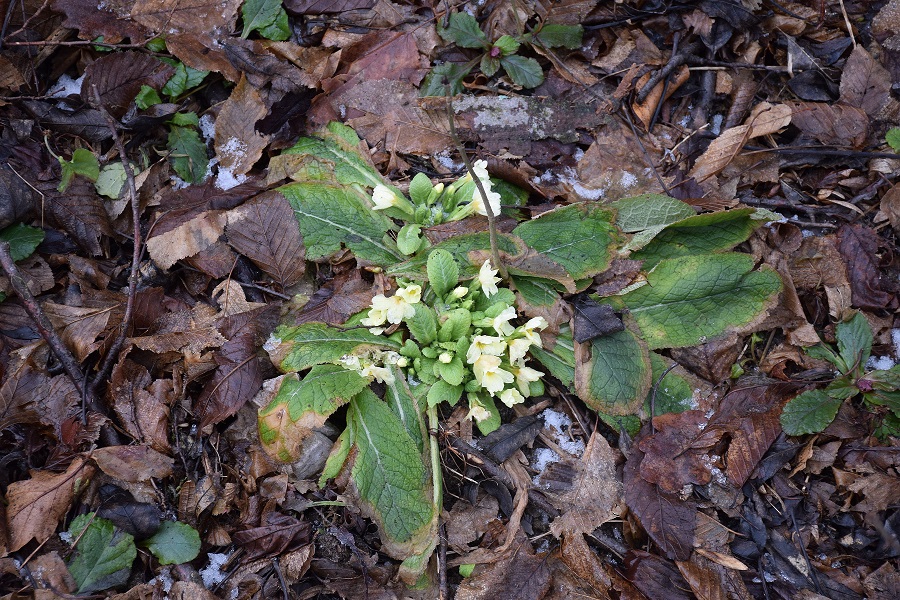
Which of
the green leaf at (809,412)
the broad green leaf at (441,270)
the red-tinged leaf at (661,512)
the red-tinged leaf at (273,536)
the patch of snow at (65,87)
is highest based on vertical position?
the patch of snow at (65,87)

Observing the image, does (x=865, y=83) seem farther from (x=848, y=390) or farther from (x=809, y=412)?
(x=809, y=412)

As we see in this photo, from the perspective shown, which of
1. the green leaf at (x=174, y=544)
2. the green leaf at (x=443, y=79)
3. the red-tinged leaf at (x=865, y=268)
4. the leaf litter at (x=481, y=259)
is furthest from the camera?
the green leaf at (x=443, y=79)

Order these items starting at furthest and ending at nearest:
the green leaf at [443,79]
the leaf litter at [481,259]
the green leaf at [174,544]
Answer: the green leaf at [443,79] → the leaf litter at [481,259] → the green leaf at [174,544]

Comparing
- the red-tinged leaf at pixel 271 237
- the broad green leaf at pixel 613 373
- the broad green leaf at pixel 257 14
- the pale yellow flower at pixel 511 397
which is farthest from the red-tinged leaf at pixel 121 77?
the broad green leaf at pixel 613 373

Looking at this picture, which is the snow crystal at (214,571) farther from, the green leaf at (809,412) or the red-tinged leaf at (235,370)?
the green leaf at (809,412)

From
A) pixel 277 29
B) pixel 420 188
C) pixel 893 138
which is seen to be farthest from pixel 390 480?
pixel 893 138

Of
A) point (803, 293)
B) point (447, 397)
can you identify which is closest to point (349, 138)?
point (447, 397)
